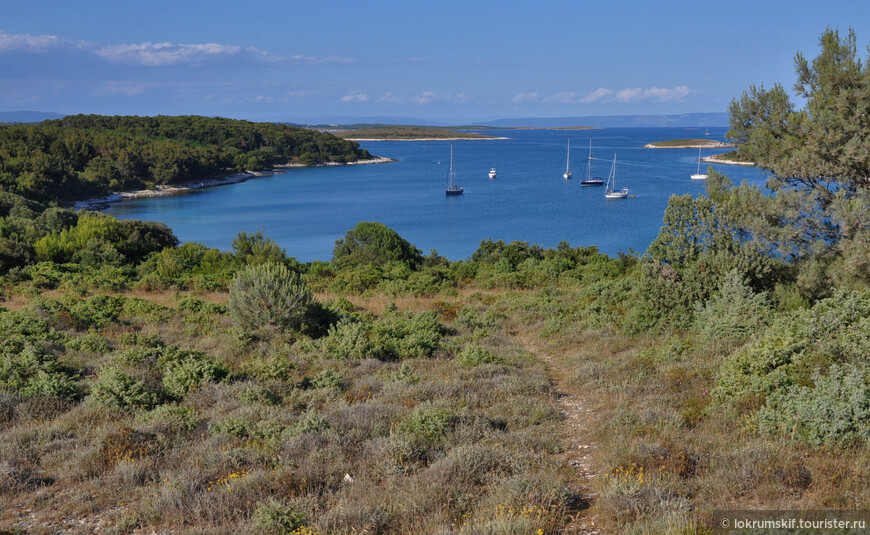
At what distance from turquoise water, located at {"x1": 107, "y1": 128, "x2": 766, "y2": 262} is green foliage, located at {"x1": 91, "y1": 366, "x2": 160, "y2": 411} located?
1494 inches

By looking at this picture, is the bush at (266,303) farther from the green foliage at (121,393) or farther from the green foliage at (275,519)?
the green foliage at (275,519)

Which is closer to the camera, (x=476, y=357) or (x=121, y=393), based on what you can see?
(x=121, y=393)

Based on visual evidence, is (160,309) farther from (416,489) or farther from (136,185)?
(136,185)

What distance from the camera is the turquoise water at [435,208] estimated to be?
52.9 metres

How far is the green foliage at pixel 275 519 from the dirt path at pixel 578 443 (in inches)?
76.9

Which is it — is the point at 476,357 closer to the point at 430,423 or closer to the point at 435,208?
the point at 430,423

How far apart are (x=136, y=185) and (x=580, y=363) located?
308 feet

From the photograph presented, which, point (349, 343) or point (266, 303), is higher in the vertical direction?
point (266, 303)

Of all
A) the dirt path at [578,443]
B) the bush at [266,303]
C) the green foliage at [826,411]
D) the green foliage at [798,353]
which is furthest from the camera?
the bush at [266,303]

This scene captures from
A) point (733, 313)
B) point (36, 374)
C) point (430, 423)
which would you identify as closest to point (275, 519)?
point (430, 423)

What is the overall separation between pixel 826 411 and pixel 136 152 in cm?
10423

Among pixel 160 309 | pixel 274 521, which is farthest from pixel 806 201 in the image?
pixel 160 309

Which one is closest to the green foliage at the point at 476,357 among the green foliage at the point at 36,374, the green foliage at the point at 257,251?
the green foliage at the point at 36,374

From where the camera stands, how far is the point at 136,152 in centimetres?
9350
